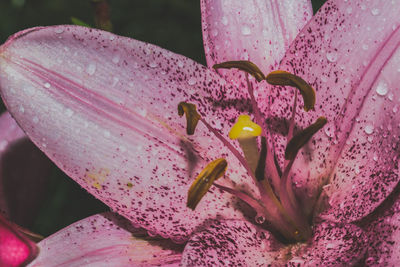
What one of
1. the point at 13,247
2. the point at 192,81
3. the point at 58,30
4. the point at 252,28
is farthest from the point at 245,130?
the point at 13,247

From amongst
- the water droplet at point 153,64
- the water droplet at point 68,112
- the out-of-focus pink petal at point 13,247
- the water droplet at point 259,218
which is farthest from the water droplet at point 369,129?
the out-of-focus pink petal at point 13,247

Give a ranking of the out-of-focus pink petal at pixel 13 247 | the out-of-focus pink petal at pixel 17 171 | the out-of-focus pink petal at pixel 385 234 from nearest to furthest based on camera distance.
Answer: the out-of-focus pink petal at pixel 385 234
the out-of-focus pink petal at pixel 13 247
the out-of-focus pink petal at pixel 17 171

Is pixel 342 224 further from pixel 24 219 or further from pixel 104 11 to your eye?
pixel 24 219

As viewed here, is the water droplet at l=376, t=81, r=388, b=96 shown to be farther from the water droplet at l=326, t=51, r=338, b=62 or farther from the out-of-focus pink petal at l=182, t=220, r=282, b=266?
the out-of-focus pink petal at l=182, t=220, r=282, b=266

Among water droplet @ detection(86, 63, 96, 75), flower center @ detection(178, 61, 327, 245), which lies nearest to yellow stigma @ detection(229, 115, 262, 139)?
flower center @ detection(178, 61, 327, 245)

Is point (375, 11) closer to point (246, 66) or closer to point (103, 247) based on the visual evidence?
point (246, 66)

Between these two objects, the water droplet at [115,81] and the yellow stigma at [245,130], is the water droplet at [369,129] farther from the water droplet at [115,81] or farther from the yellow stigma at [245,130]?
the water droplet at [115,81]

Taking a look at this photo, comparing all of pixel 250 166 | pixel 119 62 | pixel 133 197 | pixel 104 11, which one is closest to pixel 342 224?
pixel 250 166
